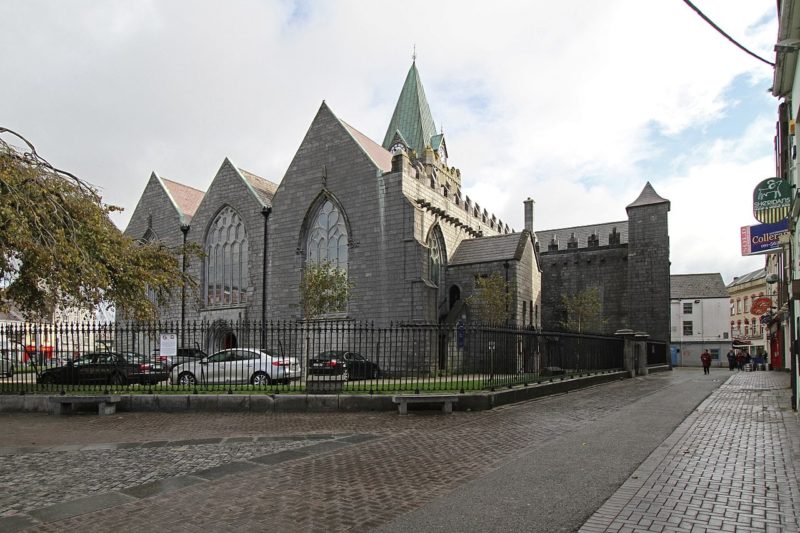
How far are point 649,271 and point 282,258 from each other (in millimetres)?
27029

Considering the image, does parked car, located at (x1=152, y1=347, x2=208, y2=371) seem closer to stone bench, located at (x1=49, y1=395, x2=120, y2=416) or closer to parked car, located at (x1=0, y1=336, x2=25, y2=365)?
stone bench, located at (x1=49, y1=395, x2=120, y2=416)

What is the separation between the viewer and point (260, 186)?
39.4m

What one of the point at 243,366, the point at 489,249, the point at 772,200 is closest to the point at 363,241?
the point at 489,249

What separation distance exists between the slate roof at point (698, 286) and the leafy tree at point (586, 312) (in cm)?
2482

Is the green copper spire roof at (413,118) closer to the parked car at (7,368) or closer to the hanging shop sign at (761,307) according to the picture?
the hanging shop sign at (761,307)

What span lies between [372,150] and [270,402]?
24.0 m

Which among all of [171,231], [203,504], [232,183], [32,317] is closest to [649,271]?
[232,183]

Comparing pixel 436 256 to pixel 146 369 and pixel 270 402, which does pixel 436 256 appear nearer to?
pixel 146 369

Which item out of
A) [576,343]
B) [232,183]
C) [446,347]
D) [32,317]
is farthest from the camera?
[232,183]

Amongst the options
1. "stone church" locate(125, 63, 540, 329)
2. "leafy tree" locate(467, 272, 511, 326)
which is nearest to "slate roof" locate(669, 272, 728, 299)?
"stone church" locate(125, 63, 540, 329)

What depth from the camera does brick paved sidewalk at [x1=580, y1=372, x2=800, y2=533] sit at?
17.3ft

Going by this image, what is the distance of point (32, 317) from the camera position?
62.5ft

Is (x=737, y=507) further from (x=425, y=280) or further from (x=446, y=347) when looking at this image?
(x=425, y=280)

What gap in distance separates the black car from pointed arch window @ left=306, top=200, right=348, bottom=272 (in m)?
15.5
